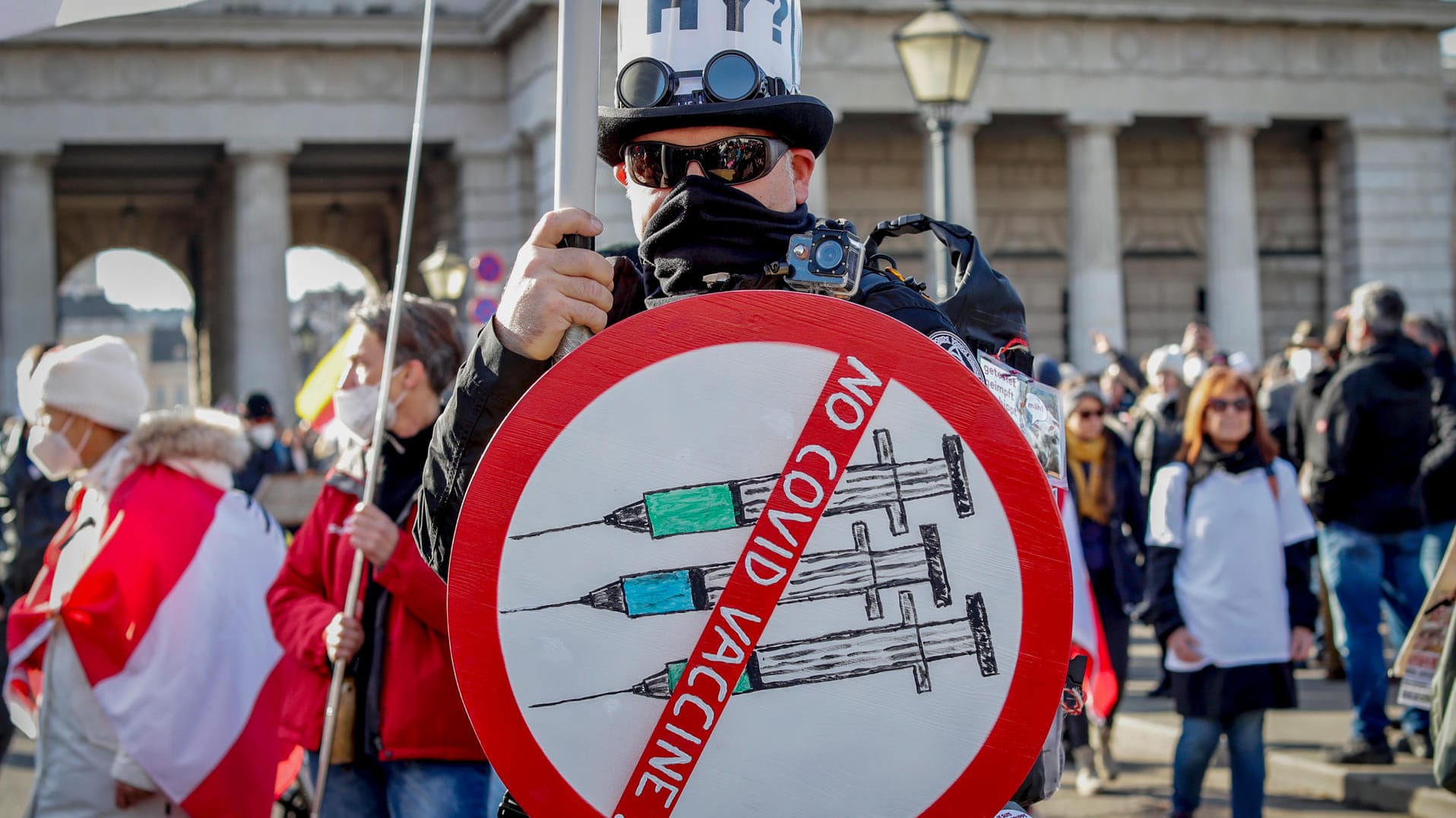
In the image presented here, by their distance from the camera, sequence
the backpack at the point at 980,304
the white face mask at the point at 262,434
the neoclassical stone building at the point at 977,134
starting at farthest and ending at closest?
the neoclassical stone building at the point at 977,134, the white face mask at the point at 262,434, the backpack at the point at 980,304

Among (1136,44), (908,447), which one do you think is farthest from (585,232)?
(1136,44)

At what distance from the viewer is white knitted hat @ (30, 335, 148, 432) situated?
4652mm

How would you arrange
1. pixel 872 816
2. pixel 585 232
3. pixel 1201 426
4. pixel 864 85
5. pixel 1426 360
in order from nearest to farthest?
1. pixel 872 816
2. pixel 585 232
3. pixel 1201 426
4. pixel 1426 360
5. pixel 864 85

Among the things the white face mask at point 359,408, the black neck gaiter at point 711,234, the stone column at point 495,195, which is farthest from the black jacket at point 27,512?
the stone column at point 495,195

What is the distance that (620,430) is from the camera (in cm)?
191

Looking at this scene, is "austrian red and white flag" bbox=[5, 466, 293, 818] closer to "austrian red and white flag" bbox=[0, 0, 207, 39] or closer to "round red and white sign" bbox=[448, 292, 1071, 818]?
"austrian red and white flag" bbox=[0, 0, 207, 39]

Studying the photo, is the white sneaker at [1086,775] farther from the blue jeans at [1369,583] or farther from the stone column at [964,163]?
the stone column at [964,163]

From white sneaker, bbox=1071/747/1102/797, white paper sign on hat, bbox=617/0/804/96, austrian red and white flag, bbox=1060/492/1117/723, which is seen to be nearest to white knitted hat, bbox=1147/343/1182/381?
austrian red and white flag, bbox=1060/492/1117/723

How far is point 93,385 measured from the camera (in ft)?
15.4

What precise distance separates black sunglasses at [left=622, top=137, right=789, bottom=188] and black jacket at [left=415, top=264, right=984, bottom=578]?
0.14m

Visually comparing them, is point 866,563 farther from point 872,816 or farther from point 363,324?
point 363,324

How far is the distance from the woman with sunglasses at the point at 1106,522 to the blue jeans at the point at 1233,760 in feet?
5.87

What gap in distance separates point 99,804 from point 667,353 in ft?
9.55

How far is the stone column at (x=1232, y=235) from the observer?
107 feet
